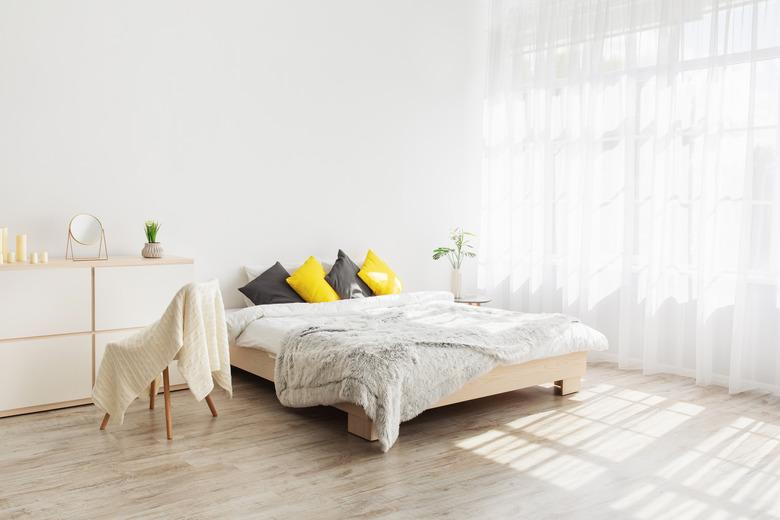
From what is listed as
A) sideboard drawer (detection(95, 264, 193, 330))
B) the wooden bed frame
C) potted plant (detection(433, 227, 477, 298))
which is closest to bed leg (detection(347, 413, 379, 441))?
the wooden bed frame

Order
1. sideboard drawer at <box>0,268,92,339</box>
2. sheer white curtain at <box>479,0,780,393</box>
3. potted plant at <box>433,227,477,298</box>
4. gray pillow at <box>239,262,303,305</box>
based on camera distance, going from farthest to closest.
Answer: potted plant at <box>433,227,477,298</box>, gray pillow at <box>239,262,303,305</box>, sheer white curtain at <box>479,0,780,393</box>, sideboard drawer at <box>0,268,92,339</box>

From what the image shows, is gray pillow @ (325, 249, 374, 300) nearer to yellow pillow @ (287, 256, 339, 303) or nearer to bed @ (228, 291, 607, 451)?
yellow pillow @ (287, 256, 339, 303)

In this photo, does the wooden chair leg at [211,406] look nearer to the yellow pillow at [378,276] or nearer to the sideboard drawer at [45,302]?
the sideboard drawer at [45,302]

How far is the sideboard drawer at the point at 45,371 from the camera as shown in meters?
3.96

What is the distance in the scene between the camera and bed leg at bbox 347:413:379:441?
3.57 metres

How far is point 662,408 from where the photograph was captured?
4340mm

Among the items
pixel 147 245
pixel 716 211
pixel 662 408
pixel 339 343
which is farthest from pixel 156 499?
pixel 716 211

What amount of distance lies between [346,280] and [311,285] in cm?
33

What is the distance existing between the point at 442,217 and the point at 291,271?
1.68m

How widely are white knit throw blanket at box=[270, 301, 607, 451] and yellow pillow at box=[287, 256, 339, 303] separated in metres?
0.55

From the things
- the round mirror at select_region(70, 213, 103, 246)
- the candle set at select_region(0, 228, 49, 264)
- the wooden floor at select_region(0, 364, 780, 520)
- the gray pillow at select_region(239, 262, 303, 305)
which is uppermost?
the round mirror at select_region(70, 213, 103, 246)

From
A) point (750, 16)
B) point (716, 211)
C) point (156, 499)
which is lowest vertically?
point (156, 499)

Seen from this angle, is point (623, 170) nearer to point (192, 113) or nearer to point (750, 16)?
point (750, 16)

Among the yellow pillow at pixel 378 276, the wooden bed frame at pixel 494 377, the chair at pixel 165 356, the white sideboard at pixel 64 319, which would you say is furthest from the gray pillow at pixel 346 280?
the chair at pixel 165 356
